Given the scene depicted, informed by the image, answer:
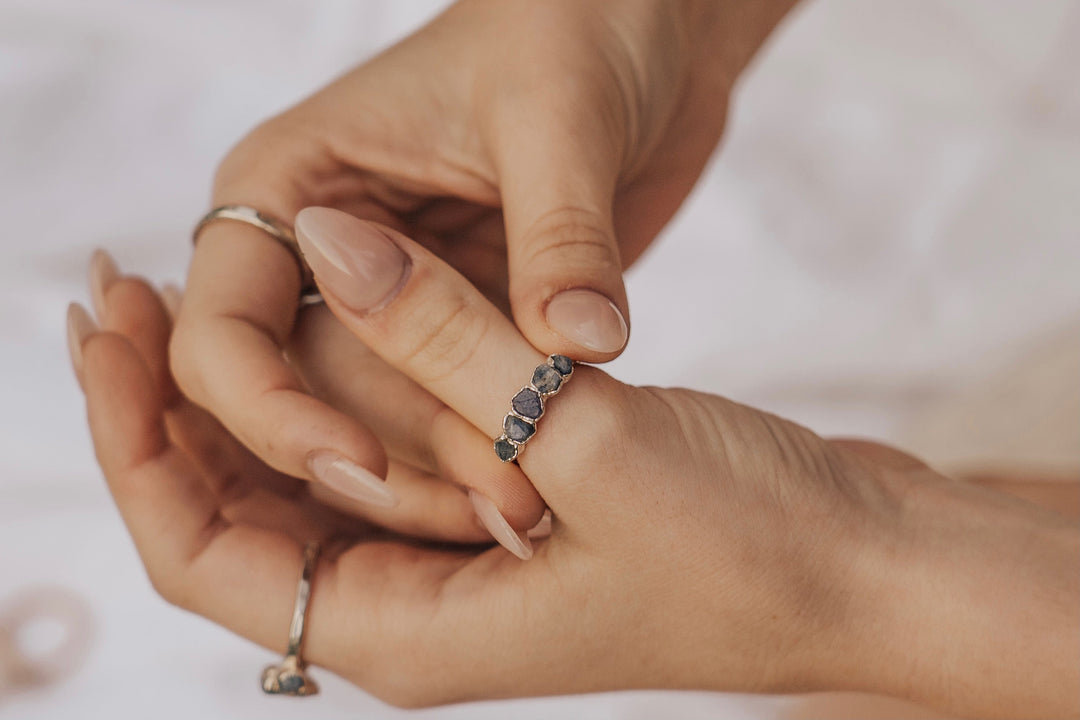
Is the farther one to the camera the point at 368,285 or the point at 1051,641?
the point at 1051,641

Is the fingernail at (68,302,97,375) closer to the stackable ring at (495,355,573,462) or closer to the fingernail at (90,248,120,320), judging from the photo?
the fingernail at (90,248,120,320)

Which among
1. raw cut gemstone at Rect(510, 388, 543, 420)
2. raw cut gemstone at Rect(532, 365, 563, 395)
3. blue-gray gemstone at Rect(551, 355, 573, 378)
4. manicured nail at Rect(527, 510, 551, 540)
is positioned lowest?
manicured nail at Rect(527, 510, 551, 540)

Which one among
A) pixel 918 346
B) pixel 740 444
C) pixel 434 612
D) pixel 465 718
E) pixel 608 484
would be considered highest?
pixel 918 346

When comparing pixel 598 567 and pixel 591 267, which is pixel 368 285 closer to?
pixel 591 267

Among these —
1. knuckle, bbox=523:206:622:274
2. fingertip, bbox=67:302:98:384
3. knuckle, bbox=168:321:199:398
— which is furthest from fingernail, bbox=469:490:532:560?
fingertip, bbox=67:302:98:384

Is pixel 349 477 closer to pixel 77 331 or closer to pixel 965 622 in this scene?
pixel 77 331

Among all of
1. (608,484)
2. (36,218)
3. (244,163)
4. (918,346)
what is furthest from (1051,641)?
(36,218)
